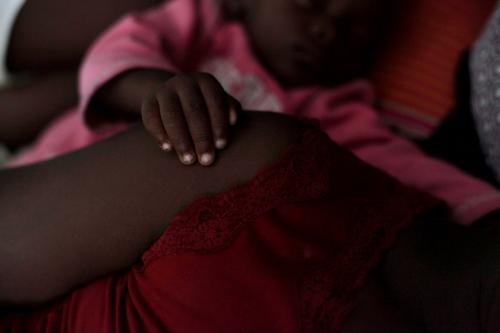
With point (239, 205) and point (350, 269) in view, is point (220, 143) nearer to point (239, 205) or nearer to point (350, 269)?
point (239, 205)

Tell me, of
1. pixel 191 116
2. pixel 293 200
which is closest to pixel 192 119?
pixel 191 116

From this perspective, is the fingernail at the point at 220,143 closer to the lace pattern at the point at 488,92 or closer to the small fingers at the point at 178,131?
the small fingers at the point at 178,131

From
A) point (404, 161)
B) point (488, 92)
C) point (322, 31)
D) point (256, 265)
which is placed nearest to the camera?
point (256, 265)

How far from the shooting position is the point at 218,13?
99 cm

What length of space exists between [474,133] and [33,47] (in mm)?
778

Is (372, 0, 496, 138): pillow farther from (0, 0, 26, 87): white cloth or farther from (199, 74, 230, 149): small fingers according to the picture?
(0, 0, 26, 87): white cloth

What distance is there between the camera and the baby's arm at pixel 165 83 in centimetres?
53

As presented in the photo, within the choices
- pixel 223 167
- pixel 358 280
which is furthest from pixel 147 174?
pixel 358 280

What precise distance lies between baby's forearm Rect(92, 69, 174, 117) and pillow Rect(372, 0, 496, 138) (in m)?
0.45

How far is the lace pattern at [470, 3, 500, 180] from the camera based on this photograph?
2.03ft

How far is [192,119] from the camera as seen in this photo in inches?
20.9

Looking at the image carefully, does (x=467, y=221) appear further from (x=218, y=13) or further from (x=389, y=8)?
(x=218, y=13)

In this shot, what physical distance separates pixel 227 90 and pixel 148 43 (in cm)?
15

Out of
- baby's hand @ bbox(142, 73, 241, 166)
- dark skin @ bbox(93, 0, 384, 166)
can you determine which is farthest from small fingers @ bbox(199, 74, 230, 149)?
dark skin @ bbox(93, 0, 384, 166)
